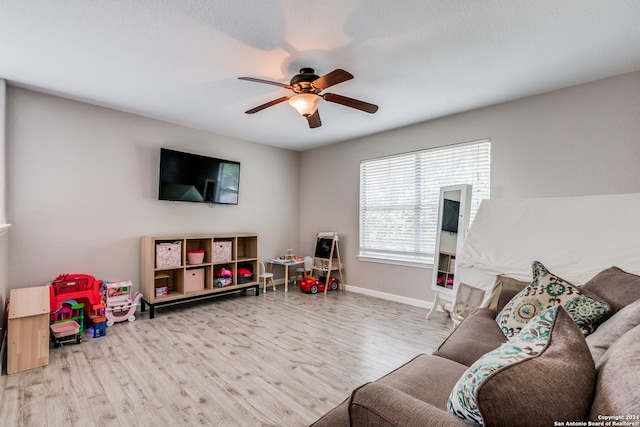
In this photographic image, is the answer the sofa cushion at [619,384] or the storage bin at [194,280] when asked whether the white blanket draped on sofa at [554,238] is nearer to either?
the sofa cushion at [619,384]

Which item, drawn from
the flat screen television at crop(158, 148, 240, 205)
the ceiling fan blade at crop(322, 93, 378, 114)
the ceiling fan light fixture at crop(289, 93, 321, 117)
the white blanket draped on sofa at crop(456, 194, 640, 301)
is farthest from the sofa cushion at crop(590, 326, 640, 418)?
the flat screen television at crop(158, 148, 240, 205)

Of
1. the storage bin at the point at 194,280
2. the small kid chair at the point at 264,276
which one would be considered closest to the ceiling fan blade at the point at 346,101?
the storage bin at the point at 194,280

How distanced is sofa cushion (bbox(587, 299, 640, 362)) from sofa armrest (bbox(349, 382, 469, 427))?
78 centimetres

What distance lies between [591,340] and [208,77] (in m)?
3.16

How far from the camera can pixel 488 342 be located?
1633 millimetres

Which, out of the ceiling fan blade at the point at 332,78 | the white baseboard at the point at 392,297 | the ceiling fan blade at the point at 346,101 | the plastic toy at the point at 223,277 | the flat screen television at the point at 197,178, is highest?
the ceiling fan blade at the point at 332,78

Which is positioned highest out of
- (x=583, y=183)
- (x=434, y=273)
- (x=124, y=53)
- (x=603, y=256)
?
(x=124, y=53)

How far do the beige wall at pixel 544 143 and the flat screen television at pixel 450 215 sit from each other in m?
0.41

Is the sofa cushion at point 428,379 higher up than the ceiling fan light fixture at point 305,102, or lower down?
lower down

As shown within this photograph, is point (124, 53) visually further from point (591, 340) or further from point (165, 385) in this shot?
point (591, 340)

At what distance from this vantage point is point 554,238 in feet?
7.89

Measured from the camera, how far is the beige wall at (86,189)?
2.99 m

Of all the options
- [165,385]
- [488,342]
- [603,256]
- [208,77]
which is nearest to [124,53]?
[208,77]

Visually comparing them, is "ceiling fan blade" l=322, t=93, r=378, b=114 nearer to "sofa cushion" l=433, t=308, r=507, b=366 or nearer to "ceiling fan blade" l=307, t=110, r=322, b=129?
"ceiling fan blade" l=307, t=110, r=322, b=129
